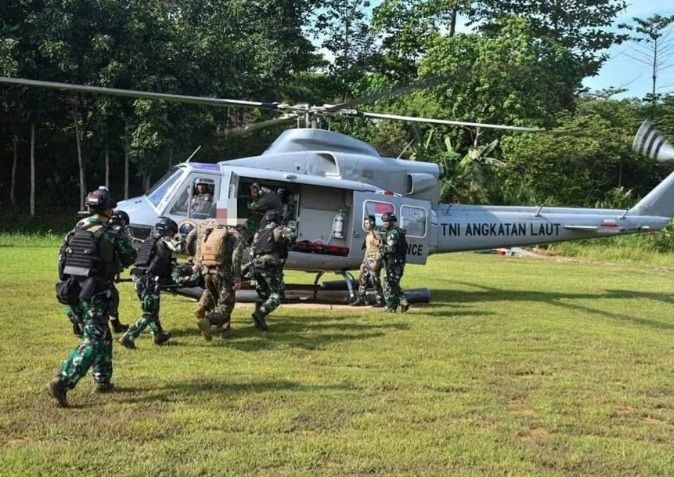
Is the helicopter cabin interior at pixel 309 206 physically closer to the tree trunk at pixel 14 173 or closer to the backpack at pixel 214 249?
the backpack at pixel 214 249

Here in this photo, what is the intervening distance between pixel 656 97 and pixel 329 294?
103ft

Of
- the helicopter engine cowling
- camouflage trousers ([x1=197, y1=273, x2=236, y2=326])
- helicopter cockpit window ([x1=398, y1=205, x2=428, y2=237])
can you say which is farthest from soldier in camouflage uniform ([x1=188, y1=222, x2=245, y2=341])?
the helicopter engine cowling

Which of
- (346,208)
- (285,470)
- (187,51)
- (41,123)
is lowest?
(285,470)

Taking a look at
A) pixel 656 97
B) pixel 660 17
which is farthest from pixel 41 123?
pixel 660 17

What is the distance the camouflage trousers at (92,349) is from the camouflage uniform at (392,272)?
5.56 meters

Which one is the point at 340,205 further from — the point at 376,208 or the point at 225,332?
the point at 225,332

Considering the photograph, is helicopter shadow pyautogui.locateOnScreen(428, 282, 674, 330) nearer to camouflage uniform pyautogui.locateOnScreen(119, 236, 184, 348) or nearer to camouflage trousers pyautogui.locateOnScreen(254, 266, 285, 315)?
camouflage trousers pyautogui.locateOnScreen(254, 266, 285, 315)

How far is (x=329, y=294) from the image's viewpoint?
40.1ft

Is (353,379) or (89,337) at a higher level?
(89,337)

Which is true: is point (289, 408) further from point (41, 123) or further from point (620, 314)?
point (41, 123)

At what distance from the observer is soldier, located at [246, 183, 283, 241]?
400 inches

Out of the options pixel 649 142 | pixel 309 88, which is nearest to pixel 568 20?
pixel 309 88

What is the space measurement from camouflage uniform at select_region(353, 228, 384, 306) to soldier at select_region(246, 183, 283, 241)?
1.67 meters

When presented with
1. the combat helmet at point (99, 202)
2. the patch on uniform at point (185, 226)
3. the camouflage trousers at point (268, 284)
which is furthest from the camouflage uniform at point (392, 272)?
the combat helmet at point (99, 202)
